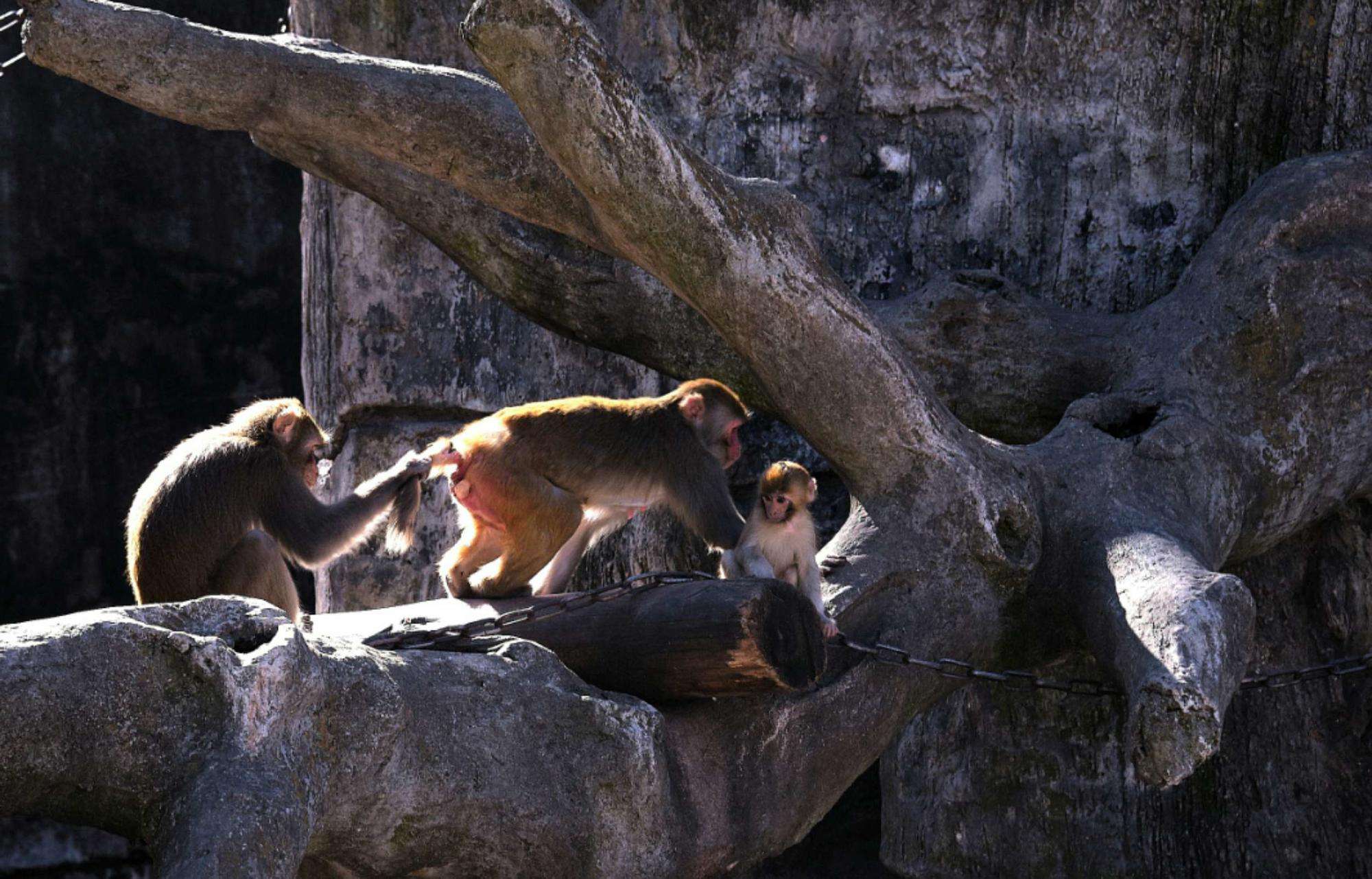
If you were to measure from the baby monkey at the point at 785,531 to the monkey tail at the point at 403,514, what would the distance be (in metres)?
1.02

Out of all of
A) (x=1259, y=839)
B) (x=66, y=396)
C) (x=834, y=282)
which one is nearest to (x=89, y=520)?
(x=66, y=396)

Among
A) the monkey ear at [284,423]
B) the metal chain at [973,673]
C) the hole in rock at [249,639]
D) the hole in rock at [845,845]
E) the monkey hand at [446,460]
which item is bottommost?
the hole in rock at [845,845]

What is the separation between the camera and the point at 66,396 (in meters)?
8.66

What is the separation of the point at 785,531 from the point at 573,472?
0.68 metres

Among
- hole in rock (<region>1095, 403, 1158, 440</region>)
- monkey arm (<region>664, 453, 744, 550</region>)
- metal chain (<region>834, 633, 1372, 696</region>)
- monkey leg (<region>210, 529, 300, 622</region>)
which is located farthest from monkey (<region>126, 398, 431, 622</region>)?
hole in rock (<region>1095, 403, 1158, 440</region>)

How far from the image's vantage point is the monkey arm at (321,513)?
14.2ft

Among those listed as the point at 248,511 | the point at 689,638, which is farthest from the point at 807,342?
the point at 248,511

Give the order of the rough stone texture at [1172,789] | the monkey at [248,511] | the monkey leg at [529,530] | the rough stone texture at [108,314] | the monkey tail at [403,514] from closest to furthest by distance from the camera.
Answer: the monkey at [248,511]
the monkey leg at [529,530]
the monkey tail at [403,514]
the rough stone texture at [1172,789]
the rough stone texture at [108,314]

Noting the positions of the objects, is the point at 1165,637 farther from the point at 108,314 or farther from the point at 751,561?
the point at 108,314

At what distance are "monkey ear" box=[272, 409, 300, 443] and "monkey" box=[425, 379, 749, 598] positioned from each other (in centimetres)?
42

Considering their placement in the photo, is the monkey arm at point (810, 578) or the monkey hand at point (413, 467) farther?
the monkey hand at point (413, 467)

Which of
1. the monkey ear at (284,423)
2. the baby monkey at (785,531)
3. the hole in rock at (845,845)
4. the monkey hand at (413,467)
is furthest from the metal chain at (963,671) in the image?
the hole in rock at (845,845)

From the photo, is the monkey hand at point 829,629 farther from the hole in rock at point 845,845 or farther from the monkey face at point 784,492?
the hole in rock at point 845,845

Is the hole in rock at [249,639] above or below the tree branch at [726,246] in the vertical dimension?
below
